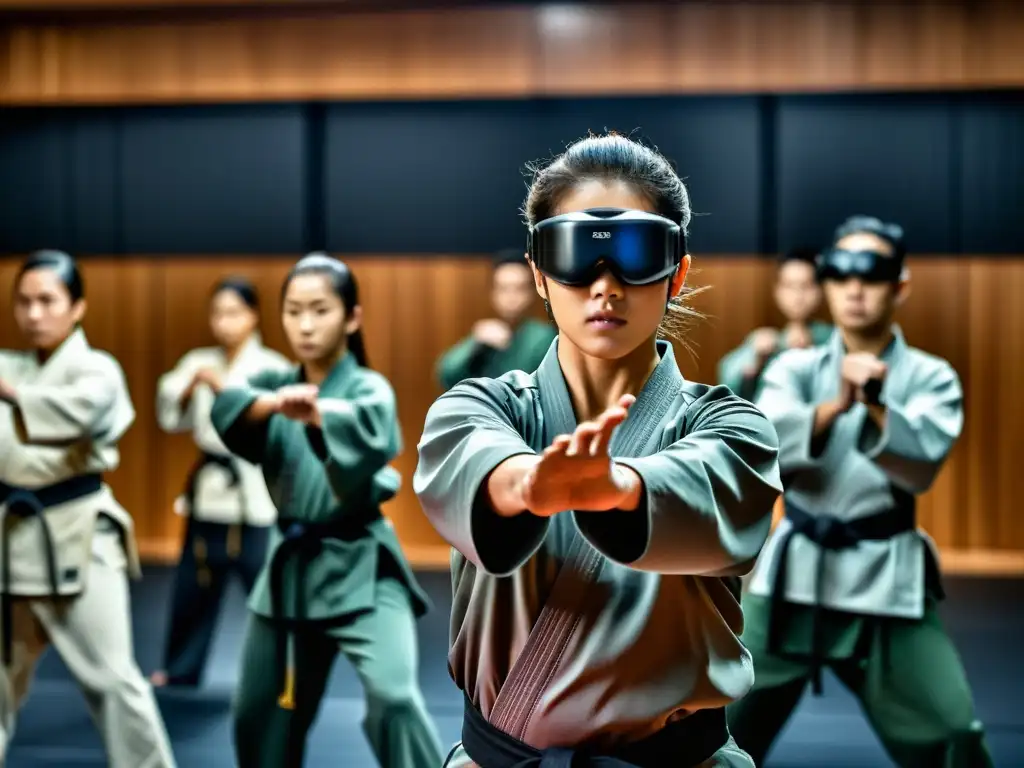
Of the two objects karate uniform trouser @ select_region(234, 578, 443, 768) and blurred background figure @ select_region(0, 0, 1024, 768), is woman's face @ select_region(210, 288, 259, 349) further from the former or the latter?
karate uniform trouser @ select_region(234, 578, 443, 768)

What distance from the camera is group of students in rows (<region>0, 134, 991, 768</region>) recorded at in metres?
1.50

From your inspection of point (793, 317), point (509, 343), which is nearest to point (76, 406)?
point (509, 343)

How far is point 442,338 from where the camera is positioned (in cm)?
732

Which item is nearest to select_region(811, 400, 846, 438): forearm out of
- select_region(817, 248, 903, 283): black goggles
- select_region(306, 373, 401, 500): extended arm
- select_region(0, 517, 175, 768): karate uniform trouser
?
select_region(817, 248, 903, 283): black goggles

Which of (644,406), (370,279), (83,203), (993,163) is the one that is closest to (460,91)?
(370,279)

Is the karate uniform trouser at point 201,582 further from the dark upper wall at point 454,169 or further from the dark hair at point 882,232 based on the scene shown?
the dark hair at point 882,232

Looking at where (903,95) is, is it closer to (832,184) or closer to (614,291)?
(832,184)

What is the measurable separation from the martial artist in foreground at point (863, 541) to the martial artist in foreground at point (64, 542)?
5.25 feet

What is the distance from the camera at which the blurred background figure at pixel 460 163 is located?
672 centimetres

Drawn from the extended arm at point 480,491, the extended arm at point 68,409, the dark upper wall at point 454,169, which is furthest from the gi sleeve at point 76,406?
the dark upper wall at point 454,169

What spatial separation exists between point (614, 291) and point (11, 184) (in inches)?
263

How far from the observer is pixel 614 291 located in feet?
5.09

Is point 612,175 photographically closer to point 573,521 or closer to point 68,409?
point 573,521

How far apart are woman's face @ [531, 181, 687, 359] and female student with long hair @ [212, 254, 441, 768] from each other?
1342mm
